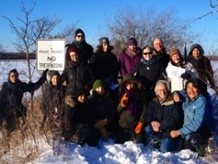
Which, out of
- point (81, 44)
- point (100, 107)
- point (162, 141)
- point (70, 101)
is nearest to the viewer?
point (162, 141)

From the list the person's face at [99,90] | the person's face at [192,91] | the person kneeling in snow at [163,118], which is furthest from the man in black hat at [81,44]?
the person's face at [192,91]

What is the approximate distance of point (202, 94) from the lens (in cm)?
621

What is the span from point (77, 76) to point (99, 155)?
1.68m

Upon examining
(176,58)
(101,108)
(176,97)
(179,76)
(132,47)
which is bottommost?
(101,108)

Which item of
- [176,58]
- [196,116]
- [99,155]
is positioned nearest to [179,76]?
[176,58]

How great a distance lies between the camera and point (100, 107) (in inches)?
262

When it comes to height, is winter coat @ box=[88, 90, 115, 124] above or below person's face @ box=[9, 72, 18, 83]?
below

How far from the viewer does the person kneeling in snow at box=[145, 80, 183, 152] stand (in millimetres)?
6293

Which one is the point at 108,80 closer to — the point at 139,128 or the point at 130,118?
the point at 130,118

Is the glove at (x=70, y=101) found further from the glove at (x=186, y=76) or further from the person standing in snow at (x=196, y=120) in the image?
the glove at (x=186, y=76)

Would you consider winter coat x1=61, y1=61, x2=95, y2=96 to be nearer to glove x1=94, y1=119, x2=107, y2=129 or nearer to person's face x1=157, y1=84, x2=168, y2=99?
glove x1=94, y1=119, x2=107, y2=129

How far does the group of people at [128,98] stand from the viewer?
6180 mm

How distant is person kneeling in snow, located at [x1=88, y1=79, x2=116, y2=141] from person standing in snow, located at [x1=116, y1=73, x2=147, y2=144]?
0.21 metres

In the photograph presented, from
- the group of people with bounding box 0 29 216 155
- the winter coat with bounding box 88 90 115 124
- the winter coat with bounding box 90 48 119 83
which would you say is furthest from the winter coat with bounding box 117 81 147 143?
the winter coat with bounding box 90 48 119 83
